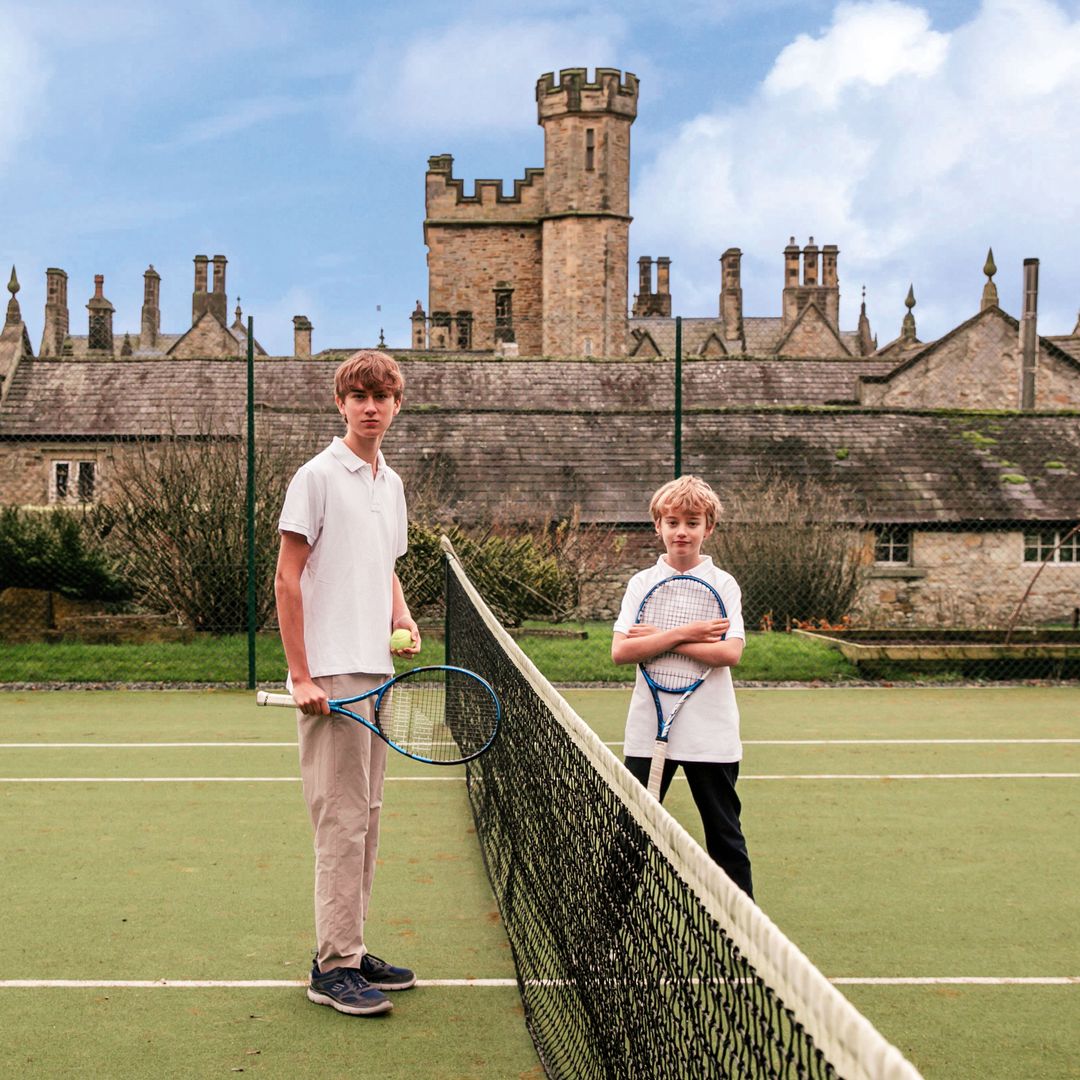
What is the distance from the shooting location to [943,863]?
6930 mm

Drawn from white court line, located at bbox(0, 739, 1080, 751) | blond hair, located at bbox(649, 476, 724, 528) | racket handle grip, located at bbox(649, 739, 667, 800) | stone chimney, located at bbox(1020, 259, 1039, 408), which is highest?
stone chimney, located at bbox(1020, 259, 1039, 408)

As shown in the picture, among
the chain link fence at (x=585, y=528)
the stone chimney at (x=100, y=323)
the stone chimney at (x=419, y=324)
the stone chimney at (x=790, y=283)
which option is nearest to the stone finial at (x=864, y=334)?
the stone chimney at (x=790, y=283)

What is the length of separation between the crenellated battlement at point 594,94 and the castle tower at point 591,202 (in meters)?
0.04

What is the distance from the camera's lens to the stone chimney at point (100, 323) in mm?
70250

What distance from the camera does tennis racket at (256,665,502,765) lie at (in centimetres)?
452

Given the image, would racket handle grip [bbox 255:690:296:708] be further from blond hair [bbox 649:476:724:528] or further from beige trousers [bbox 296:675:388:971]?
blond hair [bbox 649:476:724:528]

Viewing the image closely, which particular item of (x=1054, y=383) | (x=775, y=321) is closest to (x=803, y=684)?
(x=1054, y=383)

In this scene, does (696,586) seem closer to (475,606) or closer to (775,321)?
(475,606)

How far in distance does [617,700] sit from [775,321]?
A: 82.4m

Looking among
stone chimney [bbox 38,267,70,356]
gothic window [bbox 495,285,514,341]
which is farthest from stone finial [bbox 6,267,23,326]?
gothic window [bbox 495,285,514,341]

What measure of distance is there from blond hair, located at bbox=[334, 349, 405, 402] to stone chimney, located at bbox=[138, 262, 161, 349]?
89208mm

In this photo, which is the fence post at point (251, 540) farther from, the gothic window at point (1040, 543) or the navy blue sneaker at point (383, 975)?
the gothic window at point (1040, 543)

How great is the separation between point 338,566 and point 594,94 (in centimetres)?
5681

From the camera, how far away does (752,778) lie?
920cm
